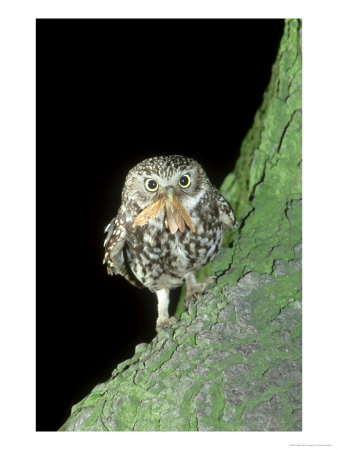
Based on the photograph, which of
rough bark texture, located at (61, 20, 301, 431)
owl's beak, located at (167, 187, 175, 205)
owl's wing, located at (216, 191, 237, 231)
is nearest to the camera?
rough bark texture, located at (61, 20, 301, 431)

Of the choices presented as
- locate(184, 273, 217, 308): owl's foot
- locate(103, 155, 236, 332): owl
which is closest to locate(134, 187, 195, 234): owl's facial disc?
locate(103, 155, 236, 332): owl

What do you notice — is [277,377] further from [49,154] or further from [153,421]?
[49,154]

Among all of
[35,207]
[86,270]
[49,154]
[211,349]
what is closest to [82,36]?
[49,154]

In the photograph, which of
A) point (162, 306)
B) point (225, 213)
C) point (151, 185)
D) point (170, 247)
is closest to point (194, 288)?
point (162, 306)

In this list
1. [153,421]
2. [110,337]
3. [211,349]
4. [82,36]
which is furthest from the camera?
[110,337]

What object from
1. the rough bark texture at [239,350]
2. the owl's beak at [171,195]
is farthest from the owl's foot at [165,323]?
the owl's beak at [171,195]

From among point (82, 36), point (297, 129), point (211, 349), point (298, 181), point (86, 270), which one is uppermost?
point (82, 36)

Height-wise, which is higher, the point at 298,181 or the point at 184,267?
the point at 298,181

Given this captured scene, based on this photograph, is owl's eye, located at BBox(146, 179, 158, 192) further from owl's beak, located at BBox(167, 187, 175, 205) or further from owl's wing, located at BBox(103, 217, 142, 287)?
owl's wing, located at BBox(103, 217, 142, 287)
